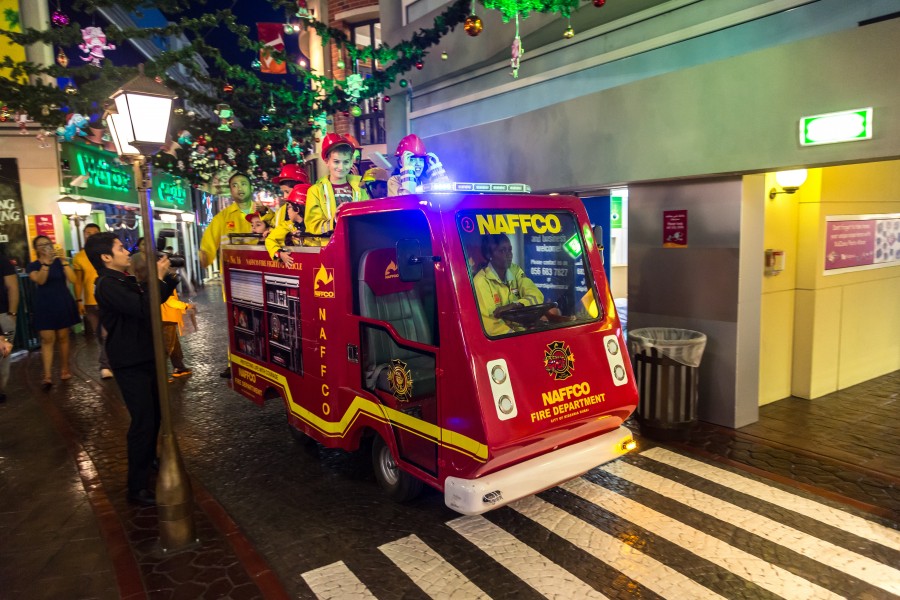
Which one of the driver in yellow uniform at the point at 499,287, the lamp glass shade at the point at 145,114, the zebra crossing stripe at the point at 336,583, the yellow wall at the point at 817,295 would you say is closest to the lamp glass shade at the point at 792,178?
the yellow wall at the point at 817,295

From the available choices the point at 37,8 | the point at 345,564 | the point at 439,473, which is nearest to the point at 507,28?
the point at 439,473

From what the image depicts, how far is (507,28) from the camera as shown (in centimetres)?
877

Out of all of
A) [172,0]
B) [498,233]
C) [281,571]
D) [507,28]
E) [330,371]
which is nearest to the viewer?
[281,571]

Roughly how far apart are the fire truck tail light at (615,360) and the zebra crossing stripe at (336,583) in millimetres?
2274

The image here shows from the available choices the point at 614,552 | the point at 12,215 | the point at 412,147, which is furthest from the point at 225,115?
the point at 614,552

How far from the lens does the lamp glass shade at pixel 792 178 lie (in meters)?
5.83

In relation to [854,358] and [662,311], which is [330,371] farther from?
[854,358]

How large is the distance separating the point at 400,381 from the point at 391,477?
895 mm

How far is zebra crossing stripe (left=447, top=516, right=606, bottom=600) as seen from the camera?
11.1 feet

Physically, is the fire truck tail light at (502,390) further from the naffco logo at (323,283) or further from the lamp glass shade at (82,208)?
the lamp glass shade at (82,208)

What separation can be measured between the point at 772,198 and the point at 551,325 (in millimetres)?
3725

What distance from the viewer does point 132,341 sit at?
450 cm

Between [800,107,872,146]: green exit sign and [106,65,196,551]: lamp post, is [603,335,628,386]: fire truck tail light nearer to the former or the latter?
[800,107,872,146]: green exit sign

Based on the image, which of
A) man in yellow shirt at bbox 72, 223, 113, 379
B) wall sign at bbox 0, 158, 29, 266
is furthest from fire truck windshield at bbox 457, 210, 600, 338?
wall sign at bbox 0, 158, 29, 266
